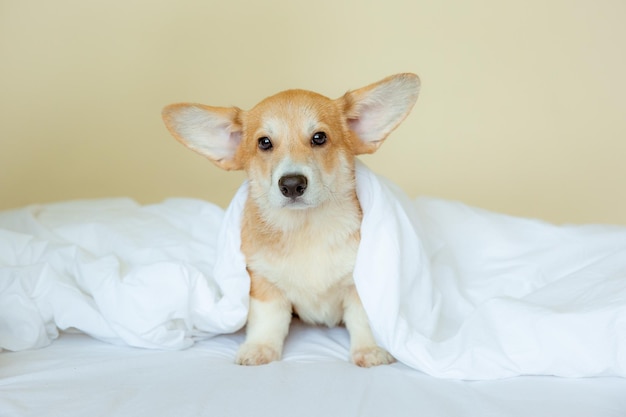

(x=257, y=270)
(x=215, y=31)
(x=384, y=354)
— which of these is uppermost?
(x=215, y=31)

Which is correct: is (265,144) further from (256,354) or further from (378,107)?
(256,354)

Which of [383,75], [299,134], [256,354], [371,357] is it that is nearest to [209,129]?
[299,134]

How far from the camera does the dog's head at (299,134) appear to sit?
2.16 meters

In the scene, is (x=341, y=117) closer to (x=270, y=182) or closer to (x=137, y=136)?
(x=270, y=182)

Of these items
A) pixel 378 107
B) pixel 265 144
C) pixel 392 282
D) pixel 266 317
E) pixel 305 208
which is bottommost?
pixel 266 317

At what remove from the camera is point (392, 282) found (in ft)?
7.24

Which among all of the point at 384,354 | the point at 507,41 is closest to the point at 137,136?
the point at 507,41

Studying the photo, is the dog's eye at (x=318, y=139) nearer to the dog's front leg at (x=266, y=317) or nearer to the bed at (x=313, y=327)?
the bed at (x=313, y=327)

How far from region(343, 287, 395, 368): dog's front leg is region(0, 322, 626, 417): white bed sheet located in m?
0.05

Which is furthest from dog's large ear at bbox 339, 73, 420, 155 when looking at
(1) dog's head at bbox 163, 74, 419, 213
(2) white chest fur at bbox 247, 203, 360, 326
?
(2) white chest fur at bbox 247, 203, 360, 326

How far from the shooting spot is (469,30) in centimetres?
377

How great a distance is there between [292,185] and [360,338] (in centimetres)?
56

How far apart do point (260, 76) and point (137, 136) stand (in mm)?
744

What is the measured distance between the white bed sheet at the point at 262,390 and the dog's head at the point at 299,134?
504 millimetres
